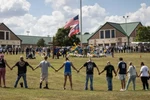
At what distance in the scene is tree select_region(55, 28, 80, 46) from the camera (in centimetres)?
9019

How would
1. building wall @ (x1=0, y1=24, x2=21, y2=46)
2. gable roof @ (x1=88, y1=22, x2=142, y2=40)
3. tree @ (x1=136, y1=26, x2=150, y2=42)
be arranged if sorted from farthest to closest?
1. gable roof @ (x1=88, y1=22, x2=142, y2=40)
2. building wall @ (x1=0, y1=24, x2=21, y2=46)
3. tree @ (x1=136, y1=26, x2=150, y2=42)

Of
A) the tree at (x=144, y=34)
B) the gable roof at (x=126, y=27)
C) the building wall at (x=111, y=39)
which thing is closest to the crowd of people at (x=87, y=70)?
the tree at (x=144, y=34)

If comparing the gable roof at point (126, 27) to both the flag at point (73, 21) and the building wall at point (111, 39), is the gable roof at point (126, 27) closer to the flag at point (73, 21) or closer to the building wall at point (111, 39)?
the building wall at point (111, 39)

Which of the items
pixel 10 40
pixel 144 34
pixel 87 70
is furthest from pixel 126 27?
pixel 87 70

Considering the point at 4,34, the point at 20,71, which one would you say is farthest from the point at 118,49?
the point at 20,71

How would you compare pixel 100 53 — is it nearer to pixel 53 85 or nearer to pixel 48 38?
pixel 53 85

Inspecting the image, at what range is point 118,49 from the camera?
2662 inches

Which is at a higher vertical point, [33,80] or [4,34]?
[4,34]

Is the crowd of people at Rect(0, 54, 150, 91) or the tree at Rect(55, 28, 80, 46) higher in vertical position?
the tree at Rect(55, 28, 80, 46)

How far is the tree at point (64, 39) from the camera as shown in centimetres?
9019

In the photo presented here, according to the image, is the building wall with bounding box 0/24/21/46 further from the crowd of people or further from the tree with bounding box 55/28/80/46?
the crowd of people

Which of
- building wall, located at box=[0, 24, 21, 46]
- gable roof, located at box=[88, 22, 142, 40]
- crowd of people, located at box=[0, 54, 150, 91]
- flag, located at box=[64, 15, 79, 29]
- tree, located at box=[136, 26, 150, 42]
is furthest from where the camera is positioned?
gable roof, located at box=[88, 22, 142, 40]

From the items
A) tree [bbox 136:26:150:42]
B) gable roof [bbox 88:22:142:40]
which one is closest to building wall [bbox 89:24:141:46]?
gable roof [bbox 88:22:142:40]

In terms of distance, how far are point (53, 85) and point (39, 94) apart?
6473 millimetres
